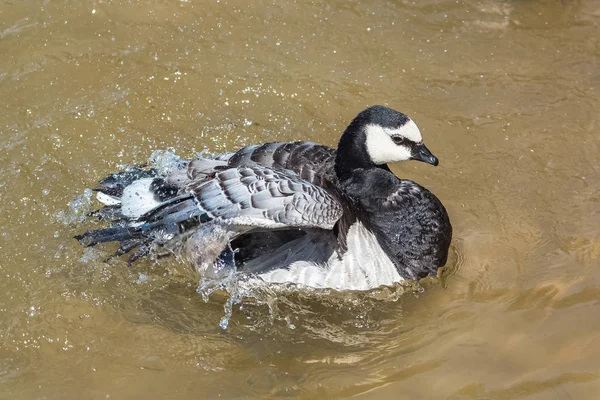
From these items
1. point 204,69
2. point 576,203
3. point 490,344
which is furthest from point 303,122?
point 490,344

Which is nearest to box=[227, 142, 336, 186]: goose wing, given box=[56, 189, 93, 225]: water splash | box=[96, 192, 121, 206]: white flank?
box=[96, 192, 121, 206]: white flank

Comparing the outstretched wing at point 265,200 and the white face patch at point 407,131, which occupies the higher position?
the white face patch at point 407,131

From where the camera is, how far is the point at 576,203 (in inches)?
198

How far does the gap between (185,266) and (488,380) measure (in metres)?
2.05

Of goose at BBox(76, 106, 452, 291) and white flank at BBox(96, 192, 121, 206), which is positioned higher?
goose at BBox(76, 106, 452, 291)

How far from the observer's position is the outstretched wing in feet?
13.1

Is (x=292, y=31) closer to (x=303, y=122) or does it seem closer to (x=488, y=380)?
(x=303, y=122)

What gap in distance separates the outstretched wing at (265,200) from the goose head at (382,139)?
587 mm

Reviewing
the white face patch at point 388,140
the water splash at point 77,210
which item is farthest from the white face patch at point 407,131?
the water splash at point 77,210

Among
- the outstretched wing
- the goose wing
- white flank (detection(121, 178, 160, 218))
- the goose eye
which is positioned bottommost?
white flank (detection(121, 178, 160, 218))

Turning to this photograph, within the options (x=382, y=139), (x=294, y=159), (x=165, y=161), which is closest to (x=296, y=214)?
(x=294, y=159)

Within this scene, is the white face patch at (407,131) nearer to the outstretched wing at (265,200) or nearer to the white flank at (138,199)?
the outstretched wing at (265,200)

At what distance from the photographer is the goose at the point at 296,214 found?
4.10 m

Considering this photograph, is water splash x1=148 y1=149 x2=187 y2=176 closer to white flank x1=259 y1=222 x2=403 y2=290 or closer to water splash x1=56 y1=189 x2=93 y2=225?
water splash x1=56 y1=189 x2=93 y2=225
